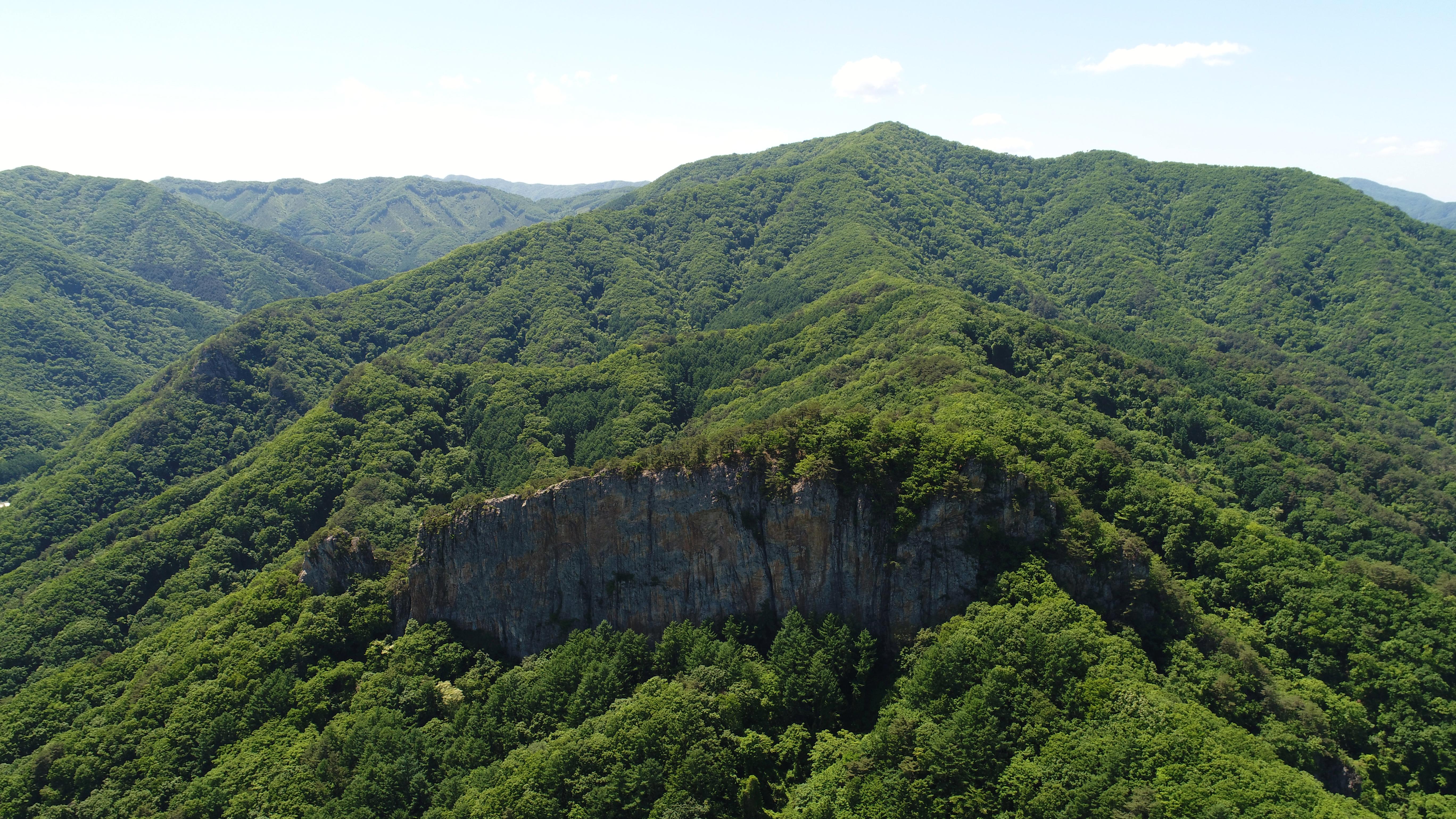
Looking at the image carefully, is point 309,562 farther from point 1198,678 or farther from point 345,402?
point 1198,678

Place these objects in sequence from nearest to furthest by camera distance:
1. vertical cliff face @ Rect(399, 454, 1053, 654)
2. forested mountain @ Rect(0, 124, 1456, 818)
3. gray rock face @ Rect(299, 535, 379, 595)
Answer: forested mountain @ Rect(0, 124, 1456, 818) < vertical cliff face @ Rect(399, 454, 1053, 654) < gray rock face @ Rect(299, 535, 379, 595)

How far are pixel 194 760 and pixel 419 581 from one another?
2609 cm

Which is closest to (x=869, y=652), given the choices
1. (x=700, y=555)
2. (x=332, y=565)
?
(x=700, y=555)

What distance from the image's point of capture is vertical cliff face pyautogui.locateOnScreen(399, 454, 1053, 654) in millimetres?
61500

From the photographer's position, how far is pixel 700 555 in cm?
6856

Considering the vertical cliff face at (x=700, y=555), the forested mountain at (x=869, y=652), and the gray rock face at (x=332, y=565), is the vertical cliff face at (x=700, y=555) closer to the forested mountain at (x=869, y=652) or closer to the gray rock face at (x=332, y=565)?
the forested mountain at (x=869, y=652)

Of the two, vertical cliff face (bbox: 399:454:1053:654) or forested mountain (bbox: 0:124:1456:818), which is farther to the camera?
vertical cliff face (bbox: 399:454:1053:654)

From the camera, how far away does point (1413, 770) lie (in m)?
57.8

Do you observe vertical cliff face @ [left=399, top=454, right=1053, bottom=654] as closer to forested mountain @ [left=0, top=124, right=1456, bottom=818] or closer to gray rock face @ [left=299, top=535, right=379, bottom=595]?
forested mountain @ [left=0, top=124, right=1456, bottom=818]

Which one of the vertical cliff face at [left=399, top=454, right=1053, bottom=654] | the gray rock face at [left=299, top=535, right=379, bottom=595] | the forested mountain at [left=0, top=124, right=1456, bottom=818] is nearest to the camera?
the forested mountain at [left=0, top=124, right=1456, bottom=818]

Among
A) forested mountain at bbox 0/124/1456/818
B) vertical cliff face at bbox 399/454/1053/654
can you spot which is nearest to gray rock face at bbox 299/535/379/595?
forested mountain at bbox 0/124/1456/818

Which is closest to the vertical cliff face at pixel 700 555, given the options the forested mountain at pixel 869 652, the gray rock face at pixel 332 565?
the forested mountain at pixel 869 652

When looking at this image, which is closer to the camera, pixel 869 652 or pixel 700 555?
pixel 869 652

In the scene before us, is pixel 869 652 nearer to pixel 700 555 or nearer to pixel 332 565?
pixel 700 555
